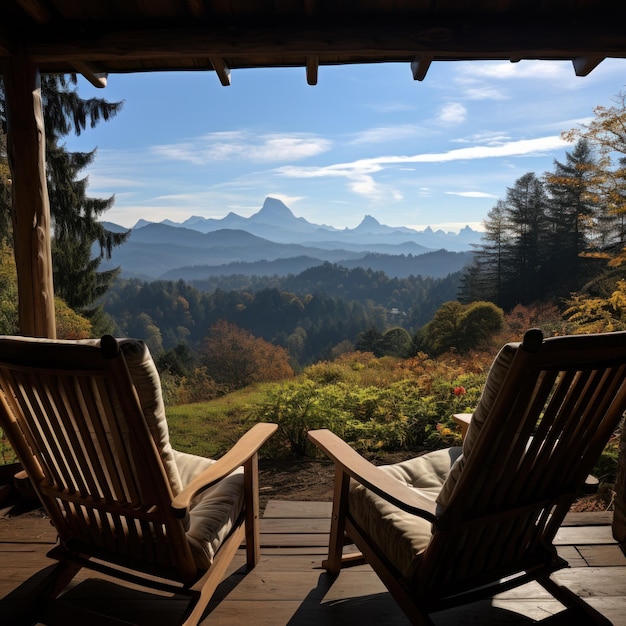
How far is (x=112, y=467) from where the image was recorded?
1537 millimetres

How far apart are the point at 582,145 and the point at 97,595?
335 inches

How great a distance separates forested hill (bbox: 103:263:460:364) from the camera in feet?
37.1

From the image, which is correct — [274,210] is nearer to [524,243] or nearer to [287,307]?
[287,307]

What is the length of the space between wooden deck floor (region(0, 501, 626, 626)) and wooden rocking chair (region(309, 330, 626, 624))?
8.9 inches

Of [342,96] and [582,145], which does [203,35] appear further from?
[342,96]

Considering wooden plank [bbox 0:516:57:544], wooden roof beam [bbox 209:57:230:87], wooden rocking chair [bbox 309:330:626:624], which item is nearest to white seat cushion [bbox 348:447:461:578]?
wooden rocking chair [bbox 309:330:626:624]

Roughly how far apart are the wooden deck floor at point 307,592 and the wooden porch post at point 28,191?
3.71 feet

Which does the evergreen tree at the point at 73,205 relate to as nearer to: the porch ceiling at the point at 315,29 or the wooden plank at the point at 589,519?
the porch ceiling at the point at 315,29

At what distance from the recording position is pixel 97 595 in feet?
6.70

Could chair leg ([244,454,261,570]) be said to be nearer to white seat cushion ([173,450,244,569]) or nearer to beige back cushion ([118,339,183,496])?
white seat cushion ([173,450,244,569])

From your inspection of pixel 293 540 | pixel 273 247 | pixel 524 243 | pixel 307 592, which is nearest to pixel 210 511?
pixel 307 592

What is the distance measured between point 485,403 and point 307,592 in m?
1.17

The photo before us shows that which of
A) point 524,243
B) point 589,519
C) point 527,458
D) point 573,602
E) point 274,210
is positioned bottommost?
point 589,519

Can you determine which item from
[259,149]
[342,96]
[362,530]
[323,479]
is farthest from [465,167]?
[362,530]
